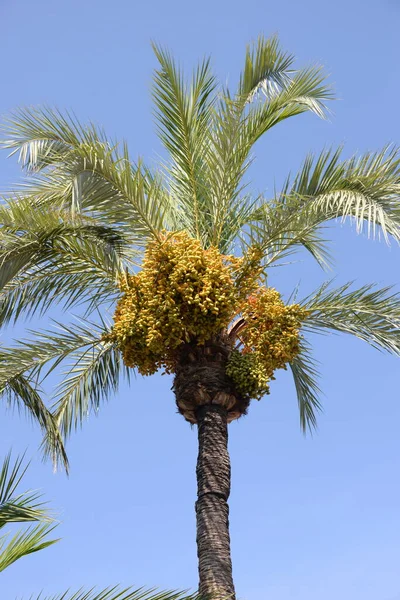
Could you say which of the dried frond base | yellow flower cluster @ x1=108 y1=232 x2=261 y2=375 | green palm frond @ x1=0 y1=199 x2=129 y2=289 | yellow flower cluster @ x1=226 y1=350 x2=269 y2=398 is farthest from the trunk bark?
green palm frond @ x1=0 y1=199 x2=129 y2=289

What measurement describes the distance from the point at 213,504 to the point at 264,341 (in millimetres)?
1914

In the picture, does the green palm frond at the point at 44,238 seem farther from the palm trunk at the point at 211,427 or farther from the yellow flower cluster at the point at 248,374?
the yellow flower cluster at the point at 248,374

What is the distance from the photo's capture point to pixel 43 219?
30.6 feet

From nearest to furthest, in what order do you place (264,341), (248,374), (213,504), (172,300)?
1. (172,300)
2. (213,504)
3. (248,374)
4. (264,341)

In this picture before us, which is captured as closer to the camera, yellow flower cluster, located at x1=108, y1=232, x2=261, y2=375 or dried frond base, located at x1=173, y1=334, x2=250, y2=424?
yellow flower cluster, located at x1=108, y1=232, x2=261, y2=375

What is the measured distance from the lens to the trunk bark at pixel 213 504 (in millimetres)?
8820

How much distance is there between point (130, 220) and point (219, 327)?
170cm

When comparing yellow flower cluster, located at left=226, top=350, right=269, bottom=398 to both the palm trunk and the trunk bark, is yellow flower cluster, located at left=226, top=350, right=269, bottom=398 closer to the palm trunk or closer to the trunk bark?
the palm trunk

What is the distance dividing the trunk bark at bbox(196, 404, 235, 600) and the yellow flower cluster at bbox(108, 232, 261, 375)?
948 millimetres

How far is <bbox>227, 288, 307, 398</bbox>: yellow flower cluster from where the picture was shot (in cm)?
966

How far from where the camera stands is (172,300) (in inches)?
360

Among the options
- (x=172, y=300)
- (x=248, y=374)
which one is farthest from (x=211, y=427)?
(x=172, y=300)

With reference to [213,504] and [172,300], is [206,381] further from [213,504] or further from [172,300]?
[213,504]

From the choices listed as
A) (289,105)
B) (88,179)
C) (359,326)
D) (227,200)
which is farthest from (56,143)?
(359,326)
